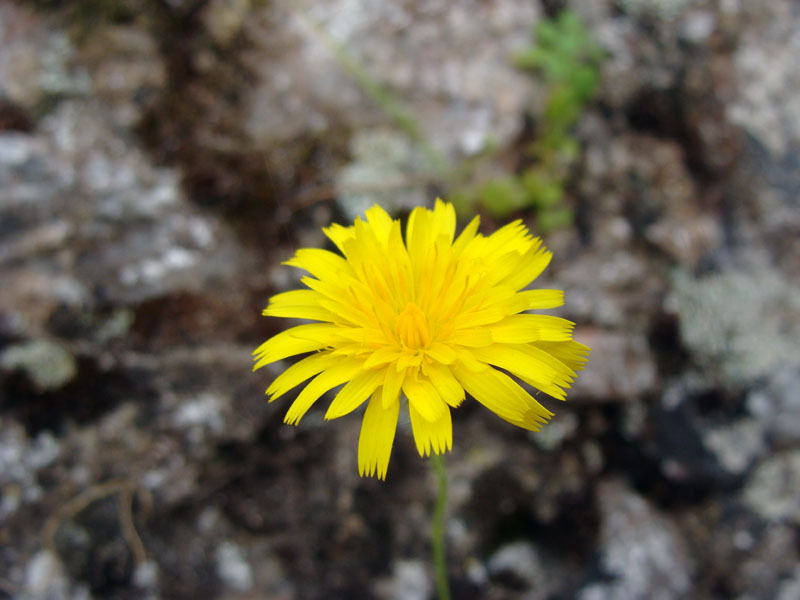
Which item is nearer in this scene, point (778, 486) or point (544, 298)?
point (544, 298)

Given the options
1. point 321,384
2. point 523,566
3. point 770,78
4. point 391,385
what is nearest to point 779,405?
point 523,566

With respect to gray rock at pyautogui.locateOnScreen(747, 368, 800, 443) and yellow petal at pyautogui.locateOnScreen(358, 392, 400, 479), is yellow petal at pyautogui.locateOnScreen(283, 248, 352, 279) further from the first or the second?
gray rock at pyautogui.locateOnScreen(747, 368, 800, 443)

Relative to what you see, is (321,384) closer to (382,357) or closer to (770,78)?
(382,357)

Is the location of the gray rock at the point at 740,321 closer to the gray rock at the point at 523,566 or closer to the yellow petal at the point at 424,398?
the gray rock at the point at 523,566

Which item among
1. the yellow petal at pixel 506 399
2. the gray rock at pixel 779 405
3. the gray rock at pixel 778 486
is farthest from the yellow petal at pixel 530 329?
the gray rock at pixel 778 486

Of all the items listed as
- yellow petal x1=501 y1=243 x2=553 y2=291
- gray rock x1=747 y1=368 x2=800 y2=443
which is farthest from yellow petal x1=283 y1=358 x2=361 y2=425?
gray rock x1=747 y1=368 x2=800 y2=443

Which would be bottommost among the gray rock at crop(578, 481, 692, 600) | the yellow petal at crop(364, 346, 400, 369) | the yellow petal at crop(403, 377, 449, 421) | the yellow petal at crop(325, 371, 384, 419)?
the gray rock at crop(578, 481, 692, 600)

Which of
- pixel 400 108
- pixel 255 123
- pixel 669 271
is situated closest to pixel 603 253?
pixel 669 271
